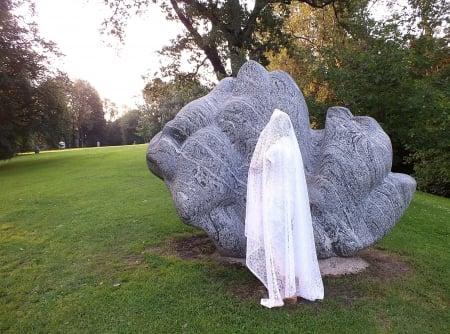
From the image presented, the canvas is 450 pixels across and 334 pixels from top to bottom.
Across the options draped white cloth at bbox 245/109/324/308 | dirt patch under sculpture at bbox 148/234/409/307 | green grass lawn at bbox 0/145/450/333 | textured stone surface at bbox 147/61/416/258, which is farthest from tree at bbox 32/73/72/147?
draped white cloth at bbox 245/109/324/308

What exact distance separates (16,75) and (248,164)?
75.3ft

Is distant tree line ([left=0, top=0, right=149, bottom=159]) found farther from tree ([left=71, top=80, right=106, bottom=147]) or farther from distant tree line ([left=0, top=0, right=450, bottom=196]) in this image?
tree ([left=71, top=80, right=106, bottom=147])

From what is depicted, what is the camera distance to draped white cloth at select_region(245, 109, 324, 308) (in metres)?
4.70

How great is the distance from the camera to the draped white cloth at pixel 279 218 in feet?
15.4

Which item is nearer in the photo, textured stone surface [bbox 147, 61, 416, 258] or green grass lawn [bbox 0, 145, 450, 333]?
green grass lawn [bbox 0, 145, 450, 333]

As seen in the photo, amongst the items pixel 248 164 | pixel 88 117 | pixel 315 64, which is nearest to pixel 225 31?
pixel 315 64

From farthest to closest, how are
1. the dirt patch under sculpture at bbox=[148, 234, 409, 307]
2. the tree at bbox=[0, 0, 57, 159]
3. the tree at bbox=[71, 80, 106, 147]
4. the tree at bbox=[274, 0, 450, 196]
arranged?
the tree at bbox=[71, 80, 106, 147], the tree at bbox=[0, 0, 57, 159], the tree at bbox=[274, 0, 450, 196], the dirt patch under sculpture at bbox=[148, 234, 409, 307]

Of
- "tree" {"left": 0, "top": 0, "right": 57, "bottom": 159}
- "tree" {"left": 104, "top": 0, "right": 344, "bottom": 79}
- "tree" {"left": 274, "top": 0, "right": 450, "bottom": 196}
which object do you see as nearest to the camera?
"tree" {"left": 274, "top": 0, "right": 450, "bottom": 196}

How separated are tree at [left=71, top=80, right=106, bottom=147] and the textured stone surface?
58.6m

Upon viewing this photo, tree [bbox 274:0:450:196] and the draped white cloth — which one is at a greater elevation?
tree [bbox 274:0:450:196]

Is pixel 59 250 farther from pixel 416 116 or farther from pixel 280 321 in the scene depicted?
pixel 416 116

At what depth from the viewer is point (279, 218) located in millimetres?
4695

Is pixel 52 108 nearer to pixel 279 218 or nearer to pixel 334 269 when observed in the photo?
pixel 334 269

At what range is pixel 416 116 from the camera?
35.0 ft
